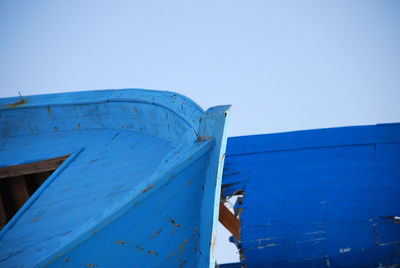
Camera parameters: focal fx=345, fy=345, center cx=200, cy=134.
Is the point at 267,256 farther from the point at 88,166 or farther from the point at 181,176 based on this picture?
the point at 88,166

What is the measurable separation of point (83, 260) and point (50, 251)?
0.14 meters

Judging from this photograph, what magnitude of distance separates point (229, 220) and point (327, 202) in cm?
70

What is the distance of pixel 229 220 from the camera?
2.53 meters

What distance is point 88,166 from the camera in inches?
113

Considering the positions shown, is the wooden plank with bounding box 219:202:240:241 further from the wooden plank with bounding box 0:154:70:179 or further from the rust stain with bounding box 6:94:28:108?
the rust stain with bounding box 6:94:28:108

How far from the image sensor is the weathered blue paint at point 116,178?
56.6 inches

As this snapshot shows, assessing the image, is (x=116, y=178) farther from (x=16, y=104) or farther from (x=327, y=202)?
(x=16, y=104)

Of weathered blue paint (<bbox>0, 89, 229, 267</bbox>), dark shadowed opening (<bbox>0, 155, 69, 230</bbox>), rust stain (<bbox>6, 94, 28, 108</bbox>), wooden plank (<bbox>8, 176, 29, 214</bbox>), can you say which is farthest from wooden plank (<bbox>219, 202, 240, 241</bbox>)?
rust stain (<bbox>6, 94, 28, 108</bbox>)

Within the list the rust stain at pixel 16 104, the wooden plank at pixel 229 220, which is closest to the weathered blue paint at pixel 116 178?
the rust stain at pixel 16 104

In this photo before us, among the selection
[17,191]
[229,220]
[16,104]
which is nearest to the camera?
[229,220]

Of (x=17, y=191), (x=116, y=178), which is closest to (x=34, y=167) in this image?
(x=17, y=191)

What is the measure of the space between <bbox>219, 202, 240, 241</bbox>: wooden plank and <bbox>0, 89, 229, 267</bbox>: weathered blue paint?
1.90 feet

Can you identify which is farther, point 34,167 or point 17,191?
point 17,191

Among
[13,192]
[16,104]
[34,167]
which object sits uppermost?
[16,104]
